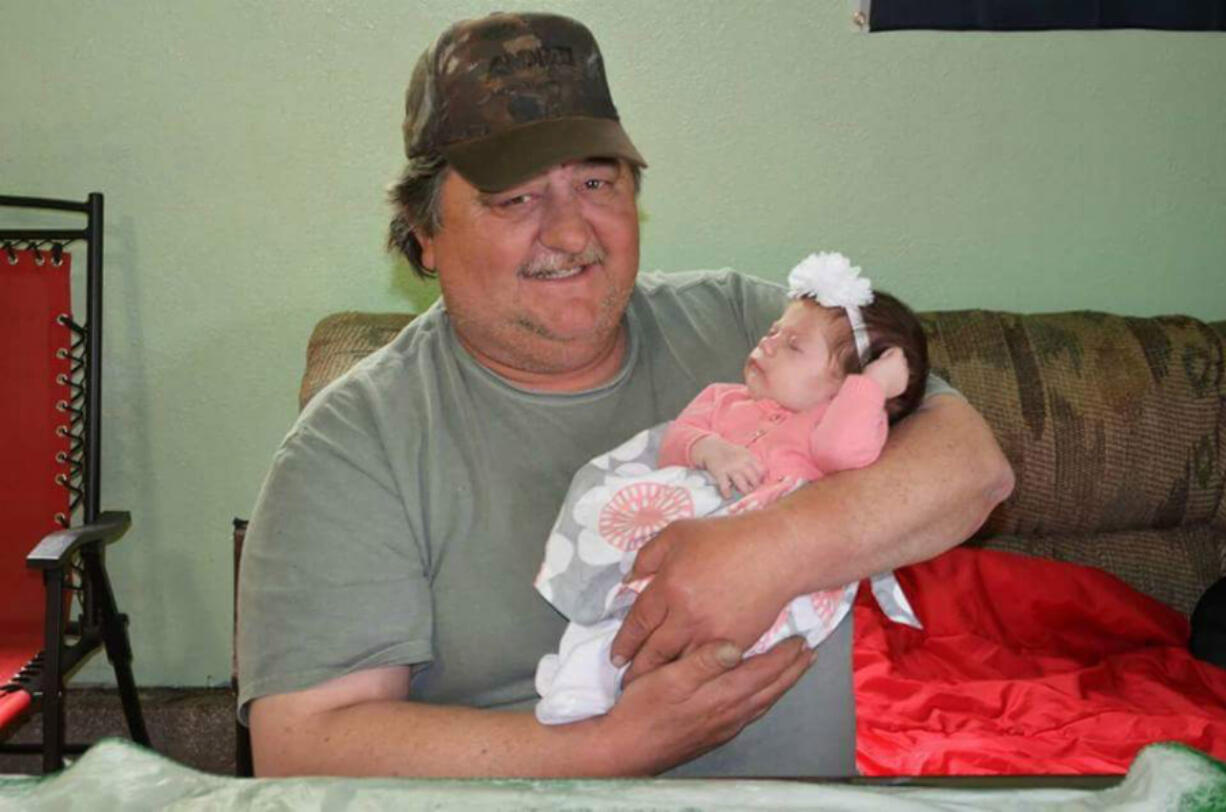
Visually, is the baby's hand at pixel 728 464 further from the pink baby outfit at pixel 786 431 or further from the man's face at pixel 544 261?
the man's face at pixel 544 261

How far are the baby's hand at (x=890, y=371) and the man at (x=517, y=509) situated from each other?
0.16 feet

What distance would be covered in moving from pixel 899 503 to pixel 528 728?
41 cm

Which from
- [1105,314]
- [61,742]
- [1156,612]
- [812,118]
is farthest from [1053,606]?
[61,742]

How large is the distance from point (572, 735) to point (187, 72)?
6.51 ft

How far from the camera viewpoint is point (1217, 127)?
285cm

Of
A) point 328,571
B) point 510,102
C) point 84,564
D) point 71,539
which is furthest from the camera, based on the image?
point 84,564

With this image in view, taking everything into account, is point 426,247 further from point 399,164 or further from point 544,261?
point 399,164

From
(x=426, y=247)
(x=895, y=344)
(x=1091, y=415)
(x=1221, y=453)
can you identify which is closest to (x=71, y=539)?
(x=426, y=247)

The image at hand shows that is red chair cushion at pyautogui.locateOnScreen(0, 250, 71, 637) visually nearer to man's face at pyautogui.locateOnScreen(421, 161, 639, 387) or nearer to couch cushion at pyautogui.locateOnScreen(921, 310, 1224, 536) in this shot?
man's face at pyautogui.locateOnScreen(421, 161, 639, 387)

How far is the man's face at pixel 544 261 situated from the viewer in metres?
1.35

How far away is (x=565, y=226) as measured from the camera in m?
1.33

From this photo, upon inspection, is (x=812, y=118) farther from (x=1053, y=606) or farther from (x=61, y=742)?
(x=61, y=742)

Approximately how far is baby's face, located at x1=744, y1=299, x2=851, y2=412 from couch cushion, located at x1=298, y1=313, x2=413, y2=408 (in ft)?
3.88

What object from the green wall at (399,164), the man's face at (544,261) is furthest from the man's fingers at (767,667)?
the green wall at (399,164)
